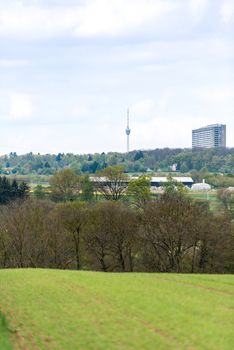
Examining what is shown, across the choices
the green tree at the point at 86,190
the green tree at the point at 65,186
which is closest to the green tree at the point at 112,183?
the green tree at the point at 86,190

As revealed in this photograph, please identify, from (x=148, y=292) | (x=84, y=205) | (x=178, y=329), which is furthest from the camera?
(x=84, y=205)

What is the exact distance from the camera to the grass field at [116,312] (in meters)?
18.8

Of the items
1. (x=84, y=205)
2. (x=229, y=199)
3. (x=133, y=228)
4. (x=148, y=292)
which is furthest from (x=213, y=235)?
(x=229, y=199)

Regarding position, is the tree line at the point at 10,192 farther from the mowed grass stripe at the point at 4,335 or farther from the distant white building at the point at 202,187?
the mowed grass stripe at the point at 4,335

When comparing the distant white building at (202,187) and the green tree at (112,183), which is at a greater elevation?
the green tree at (112,183)

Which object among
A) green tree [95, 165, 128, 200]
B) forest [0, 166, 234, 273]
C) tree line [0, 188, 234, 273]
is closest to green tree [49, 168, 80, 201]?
→ green tree [95, 165, 128, 200]

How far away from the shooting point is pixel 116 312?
23172 mm

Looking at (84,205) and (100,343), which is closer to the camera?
(100,343)

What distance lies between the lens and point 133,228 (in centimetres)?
5200

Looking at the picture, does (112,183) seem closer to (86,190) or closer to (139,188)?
(86,190)

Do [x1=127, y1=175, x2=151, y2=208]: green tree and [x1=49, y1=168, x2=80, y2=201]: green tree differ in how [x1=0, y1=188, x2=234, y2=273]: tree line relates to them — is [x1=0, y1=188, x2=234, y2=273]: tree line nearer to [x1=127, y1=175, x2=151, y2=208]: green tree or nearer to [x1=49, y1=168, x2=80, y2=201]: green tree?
[x1=127, y1=175, x2=151, y2=208]: green tree

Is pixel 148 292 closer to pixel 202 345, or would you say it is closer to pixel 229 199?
pixel 202 345

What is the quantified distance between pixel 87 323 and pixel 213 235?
29291mm

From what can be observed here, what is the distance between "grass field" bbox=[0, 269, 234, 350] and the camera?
18797 mm
